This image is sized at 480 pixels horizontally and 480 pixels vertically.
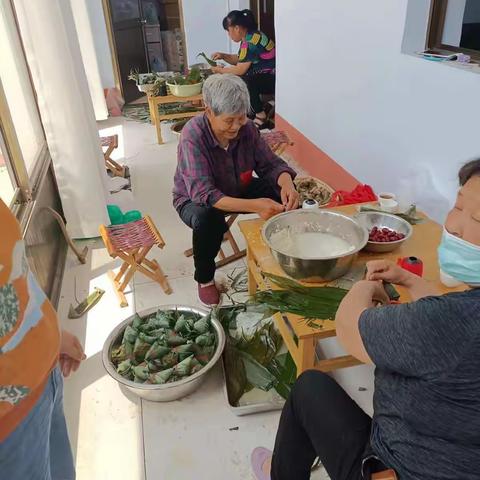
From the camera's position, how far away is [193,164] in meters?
2.19

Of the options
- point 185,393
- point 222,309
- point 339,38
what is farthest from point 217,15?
point 185,393

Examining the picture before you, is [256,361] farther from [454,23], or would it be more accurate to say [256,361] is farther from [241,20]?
[241,20]

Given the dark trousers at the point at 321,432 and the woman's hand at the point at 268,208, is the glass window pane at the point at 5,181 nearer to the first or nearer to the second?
the woman's hand at the point at 268,208

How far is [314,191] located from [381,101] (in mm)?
646

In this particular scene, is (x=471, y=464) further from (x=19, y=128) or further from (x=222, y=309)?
(x=19, y=128)

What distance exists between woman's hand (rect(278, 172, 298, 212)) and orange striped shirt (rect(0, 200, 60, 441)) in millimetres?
1440

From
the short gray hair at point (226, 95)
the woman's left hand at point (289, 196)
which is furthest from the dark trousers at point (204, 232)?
the short gray hair at point (226, 95)

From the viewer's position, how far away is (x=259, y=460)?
5.20 feet

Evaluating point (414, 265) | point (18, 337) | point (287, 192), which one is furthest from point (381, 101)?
point (18, 337)

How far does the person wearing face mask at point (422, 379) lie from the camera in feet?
2.50

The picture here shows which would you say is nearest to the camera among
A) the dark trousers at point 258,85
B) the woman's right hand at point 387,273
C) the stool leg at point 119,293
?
the woman's right hand at point 387,273

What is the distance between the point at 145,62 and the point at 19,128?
14.4 feet

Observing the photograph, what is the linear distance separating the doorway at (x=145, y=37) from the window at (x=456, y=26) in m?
4.73

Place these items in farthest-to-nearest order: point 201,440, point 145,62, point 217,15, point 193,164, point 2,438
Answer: point 145,62 < point 217,15 < point 193,164 < point 201,440 < point 2,438
